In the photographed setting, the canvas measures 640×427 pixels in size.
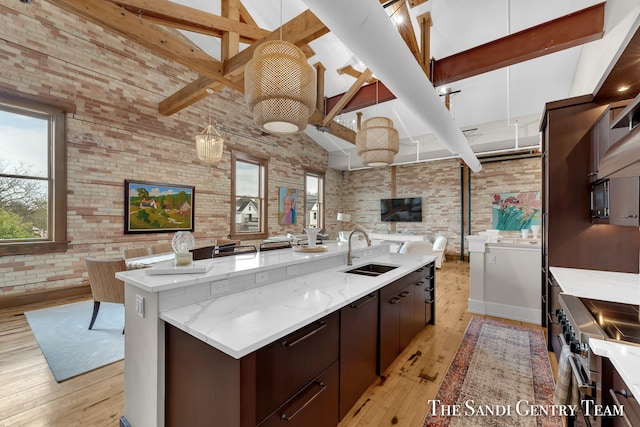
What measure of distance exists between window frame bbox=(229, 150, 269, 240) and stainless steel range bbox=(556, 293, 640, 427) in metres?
5.86

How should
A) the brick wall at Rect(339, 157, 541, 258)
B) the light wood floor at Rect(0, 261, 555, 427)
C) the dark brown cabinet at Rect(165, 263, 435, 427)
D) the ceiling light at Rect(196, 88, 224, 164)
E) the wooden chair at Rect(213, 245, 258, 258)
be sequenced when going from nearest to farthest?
the dark brown cabinet at Rect(165, 263, 435, 427)
the light wood floor at Rect(0, 261, 555, 427)
the wooden chair at Rect(213, 245, 258, 258)
the ceiling light at Rect(196, 88, 224, 164)
the brick wall at Rect(339, 157, 541, 258)

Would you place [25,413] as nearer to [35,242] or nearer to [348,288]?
[348,288]

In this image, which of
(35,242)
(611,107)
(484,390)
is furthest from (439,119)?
(35,242)

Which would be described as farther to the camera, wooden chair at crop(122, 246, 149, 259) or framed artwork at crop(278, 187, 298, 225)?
framed artwork at crop(278, 187, 298, 225)

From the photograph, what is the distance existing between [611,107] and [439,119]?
1522 millimetres

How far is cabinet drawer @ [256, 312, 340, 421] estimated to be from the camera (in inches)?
44.5

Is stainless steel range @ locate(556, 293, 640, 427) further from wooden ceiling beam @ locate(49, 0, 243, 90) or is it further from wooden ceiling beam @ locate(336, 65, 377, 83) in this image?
Result: wooden ceiling beam @ locate(336, 65, 377, 83)

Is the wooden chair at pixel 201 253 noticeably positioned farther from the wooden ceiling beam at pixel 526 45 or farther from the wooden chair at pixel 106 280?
the wooden ceiling beam at pixel 526 45

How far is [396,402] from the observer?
1920mm

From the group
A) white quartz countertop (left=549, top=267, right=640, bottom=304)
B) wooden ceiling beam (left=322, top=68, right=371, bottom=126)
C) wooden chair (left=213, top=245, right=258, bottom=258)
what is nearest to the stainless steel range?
white quartz countertop (left=549, top=267, right=640, bottom=304)

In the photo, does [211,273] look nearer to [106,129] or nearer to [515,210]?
[106,129]

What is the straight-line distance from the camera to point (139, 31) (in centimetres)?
299

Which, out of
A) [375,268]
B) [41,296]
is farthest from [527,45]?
[41,296]

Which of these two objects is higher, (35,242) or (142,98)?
(142,98)
